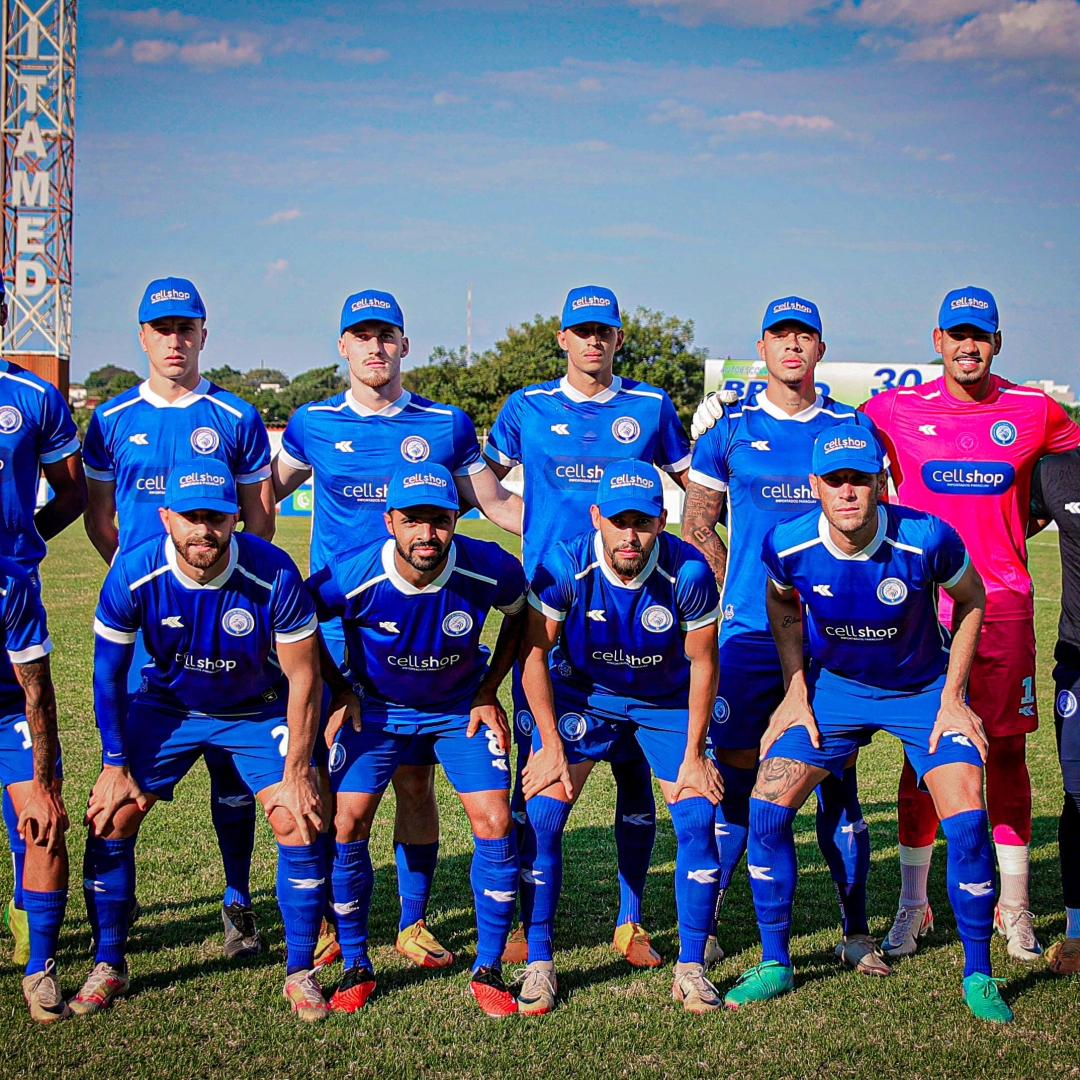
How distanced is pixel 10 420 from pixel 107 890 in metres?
2.00

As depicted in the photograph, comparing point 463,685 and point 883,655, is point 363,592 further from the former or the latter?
point 883,655

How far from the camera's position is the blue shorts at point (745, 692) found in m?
5.22

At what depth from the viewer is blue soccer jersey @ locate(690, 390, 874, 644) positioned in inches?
205

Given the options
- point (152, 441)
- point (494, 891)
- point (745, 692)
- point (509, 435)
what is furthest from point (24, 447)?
point (745, 692)

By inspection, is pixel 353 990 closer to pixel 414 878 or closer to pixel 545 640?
pixel 414 878

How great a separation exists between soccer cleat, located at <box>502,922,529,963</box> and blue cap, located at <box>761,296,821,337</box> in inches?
117

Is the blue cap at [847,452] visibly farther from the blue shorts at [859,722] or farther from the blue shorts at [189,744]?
the blue shorts at [189,744]

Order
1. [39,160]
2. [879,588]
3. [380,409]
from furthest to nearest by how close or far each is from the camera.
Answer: [39,160] < [380,409] < [879,588]

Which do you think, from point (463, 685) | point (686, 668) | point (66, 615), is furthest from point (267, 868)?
point (66, 615)

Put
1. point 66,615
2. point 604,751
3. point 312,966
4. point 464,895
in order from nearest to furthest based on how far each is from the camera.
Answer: point 312,966 < point 604,751 < point 464,895 < point 66,615

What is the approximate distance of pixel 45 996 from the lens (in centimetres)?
432

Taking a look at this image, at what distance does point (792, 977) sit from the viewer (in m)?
4.79

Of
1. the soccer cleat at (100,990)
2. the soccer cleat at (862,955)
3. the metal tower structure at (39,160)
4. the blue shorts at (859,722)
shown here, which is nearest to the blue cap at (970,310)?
the blue shorts at (859,722)

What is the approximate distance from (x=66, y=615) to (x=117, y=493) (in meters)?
9.62
